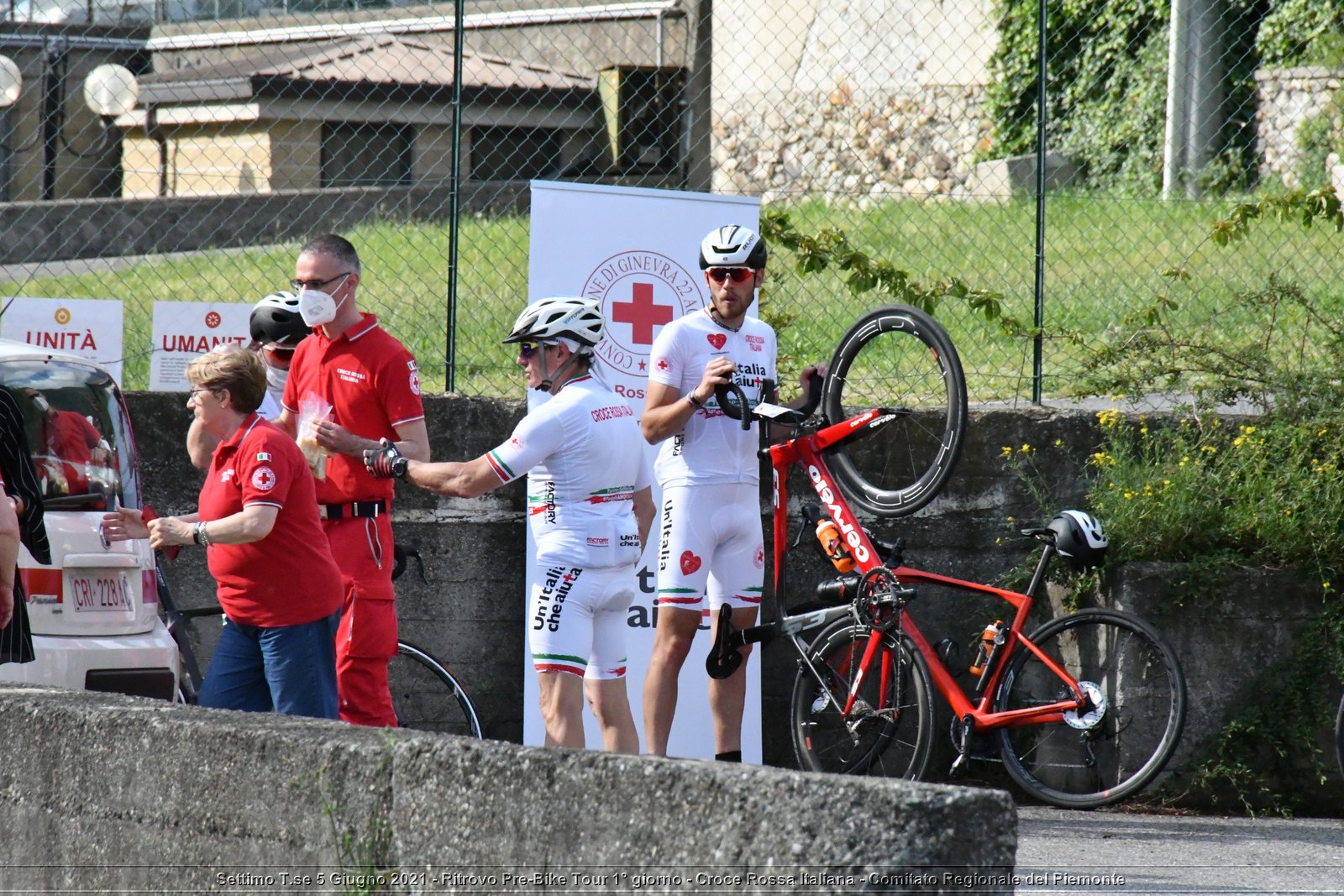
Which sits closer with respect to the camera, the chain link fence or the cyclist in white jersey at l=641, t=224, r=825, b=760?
the cyclist in white jersey at l=641, t=224, r=825, b=760

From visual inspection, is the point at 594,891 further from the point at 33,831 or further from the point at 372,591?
the point at 372,591

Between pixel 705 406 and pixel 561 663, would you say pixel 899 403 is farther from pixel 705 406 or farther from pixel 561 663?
pixel 561 663

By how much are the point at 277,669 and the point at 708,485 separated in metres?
1.71

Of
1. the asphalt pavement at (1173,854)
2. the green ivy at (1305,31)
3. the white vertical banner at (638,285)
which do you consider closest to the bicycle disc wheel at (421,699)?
the white vertical banner at (638,285)

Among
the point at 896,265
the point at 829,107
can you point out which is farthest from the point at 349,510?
the point at 829,107

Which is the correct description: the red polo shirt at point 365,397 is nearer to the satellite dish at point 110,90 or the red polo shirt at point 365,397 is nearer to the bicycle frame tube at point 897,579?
the bicycle frame tube at point 897,579

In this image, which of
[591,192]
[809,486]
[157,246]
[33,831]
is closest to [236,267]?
[157,246]

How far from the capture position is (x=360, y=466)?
563 centimetres

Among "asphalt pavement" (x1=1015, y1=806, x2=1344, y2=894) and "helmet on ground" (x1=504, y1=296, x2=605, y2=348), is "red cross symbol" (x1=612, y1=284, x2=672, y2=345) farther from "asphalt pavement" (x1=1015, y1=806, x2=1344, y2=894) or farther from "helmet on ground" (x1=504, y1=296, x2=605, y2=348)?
"asphalt pavement" (x1=1015, y1=806, x2=1344, y2=894)

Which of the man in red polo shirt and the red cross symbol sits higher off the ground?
the red cross symbol

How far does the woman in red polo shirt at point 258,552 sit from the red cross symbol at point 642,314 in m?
2.12

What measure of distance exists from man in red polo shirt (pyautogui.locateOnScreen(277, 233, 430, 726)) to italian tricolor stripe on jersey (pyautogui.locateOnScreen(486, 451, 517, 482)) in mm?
520

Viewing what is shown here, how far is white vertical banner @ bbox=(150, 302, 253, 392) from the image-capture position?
7.02 metres

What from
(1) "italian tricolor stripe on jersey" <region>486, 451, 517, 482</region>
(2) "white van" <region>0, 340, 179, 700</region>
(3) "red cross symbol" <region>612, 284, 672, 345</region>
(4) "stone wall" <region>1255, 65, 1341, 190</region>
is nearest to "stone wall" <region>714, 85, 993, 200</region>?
(3) "red cross symbol" <region>612, 284, 672, 345</region>
